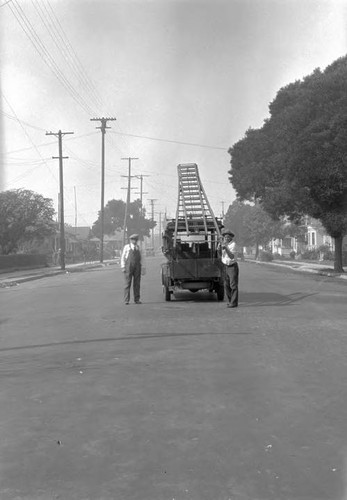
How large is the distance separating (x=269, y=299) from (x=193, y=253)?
2389mm

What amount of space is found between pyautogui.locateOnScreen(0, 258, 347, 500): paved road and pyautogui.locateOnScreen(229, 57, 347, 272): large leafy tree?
1763 centimetres

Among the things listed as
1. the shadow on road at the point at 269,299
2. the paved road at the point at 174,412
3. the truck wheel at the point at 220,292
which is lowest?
the paved road at the point at 174,412

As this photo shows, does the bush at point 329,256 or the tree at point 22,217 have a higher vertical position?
the tree at point 22,217

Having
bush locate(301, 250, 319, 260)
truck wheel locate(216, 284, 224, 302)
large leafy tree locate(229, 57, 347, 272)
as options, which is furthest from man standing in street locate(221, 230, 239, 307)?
bush locate(301, 250, 319, 260)

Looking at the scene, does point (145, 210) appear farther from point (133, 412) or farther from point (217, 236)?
point (133, 412)

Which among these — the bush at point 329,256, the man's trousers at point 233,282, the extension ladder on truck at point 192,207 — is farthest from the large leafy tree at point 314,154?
the bush at point 329,256

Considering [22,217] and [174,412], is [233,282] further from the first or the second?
[22,217]

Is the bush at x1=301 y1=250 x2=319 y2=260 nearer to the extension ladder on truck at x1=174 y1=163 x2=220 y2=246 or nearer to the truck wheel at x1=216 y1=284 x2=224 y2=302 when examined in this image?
the extension ladder on truck at x1=174 y1=163 x2=220 y2=246

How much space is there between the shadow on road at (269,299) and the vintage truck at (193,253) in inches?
34.5

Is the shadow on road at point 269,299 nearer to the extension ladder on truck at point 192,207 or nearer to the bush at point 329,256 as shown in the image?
the extension ladder on truck at point 192,207

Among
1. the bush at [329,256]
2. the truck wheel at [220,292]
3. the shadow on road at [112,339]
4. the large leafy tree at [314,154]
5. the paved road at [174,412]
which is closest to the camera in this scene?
the paved road at [174,412]

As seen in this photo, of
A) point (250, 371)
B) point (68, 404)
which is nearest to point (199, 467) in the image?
point (68, 404)

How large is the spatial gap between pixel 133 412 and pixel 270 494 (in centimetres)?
188

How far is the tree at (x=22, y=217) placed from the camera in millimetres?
39500
